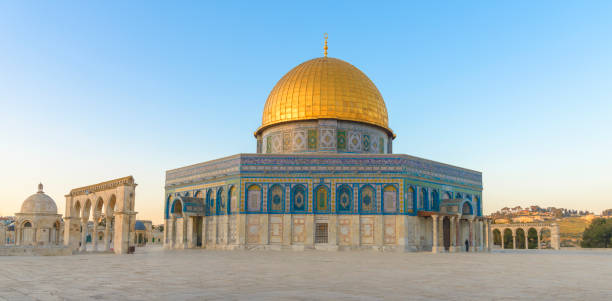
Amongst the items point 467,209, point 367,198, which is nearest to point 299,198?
point 367,198

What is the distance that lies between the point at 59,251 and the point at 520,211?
5180 inches

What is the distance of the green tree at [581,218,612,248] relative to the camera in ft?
199

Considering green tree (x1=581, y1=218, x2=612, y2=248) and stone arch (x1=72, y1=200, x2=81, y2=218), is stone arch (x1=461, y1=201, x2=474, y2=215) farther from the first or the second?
green tree (x1=581, y1=218, x2=612, y2=248)

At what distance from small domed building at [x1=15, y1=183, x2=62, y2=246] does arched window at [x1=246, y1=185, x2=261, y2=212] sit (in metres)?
24.0

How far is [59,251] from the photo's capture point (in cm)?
2573

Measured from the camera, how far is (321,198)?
1346 inches

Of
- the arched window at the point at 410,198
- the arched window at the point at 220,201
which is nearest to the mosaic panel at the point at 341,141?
the arched window at the point at 410,198

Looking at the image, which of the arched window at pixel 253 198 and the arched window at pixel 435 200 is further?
the arched window at pixel 435 200

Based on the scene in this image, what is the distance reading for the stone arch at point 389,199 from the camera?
33.7 meters

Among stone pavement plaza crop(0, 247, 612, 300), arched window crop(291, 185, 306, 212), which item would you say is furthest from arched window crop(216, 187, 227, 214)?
stone pavement plaza crop(0, 247, 612, 300)

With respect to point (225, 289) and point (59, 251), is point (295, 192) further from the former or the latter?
point (225, 289)

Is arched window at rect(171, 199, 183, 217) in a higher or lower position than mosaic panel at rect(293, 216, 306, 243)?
higher

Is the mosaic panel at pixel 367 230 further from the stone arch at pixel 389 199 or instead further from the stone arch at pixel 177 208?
the stone arch at pixel 177 208

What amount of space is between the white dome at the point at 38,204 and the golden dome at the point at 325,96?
23.4m
